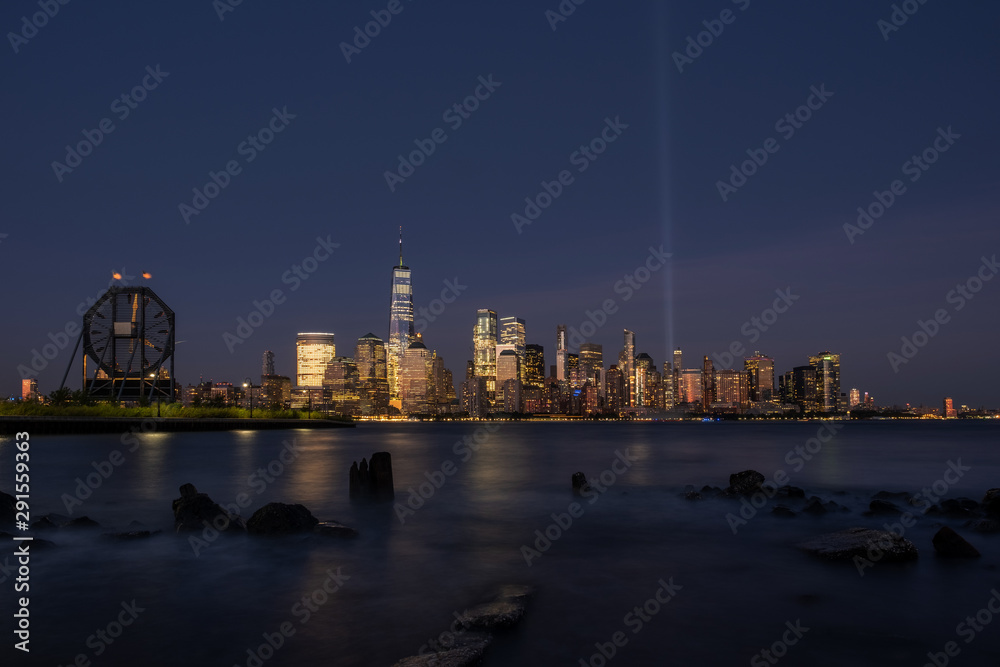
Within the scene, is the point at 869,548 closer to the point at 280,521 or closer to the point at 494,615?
the point at 494,615

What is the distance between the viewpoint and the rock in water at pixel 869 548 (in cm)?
1576

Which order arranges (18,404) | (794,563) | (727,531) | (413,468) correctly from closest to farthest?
(794,563), (727,531), (413,468), (18,404)

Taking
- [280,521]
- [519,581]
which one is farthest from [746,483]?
[280,521]

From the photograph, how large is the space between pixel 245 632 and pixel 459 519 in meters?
13.2

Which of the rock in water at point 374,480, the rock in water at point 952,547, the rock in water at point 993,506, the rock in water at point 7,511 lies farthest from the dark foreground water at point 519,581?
the rock in water at point 374,480

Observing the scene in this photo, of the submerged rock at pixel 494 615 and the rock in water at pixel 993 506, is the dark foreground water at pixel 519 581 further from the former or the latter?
the rock in water at pixel 993 506

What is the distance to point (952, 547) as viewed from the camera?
54.2 ft

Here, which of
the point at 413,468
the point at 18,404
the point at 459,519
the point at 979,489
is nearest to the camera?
the point at 459,519

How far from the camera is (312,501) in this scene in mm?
29344

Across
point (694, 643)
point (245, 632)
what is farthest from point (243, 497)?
point (694, 643)

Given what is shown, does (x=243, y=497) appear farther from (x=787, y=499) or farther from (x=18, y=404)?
(x=18, y=404)

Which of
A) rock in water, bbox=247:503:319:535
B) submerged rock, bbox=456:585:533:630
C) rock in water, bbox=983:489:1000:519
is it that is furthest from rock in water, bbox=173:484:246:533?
rock in water, bbox=983:489:1000:519

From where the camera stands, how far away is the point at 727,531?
2094 centimetres

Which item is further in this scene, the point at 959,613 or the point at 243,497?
the point at 243,497
